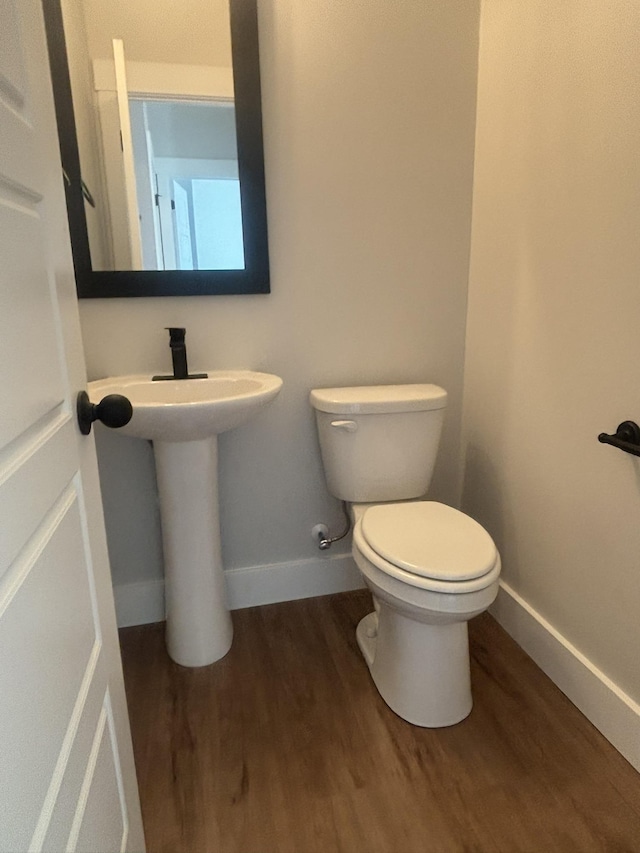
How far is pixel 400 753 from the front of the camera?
4.43 ft

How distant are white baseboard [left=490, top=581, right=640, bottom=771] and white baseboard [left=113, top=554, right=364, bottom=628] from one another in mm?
564

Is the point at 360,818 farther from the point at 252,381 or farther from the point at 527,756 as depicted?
the point at 252,381

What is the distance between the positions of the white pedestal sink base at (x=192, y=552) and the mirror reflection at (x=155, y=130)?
1.88 ft

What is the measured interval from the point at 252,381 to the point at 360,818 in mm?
1117

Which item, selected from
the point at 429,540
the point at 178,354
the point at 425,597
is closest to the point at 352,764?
the point at 425,597

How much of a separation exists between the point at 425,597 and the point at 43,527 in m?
0.90

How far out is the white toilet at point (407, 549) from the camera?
128 centimetres

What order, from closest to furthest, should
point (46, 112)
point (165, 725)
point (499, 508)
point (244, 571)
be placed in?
point (46, 112)
point (165, 725)
point (499, 508)
point (244, 571)

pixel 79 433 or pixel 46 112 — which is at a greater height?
pixel 46 112

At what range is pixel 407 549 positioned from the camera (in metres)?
1.35

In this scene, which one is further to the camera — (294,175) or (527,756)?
(294,175)

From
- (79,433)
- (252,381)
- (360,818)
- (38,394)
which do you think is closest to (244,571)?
(252,381)

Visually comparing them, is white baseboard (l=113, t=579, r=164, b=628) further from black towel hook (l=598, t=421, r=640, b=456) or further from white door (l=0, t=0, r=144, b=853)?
black towel hook (l=598, t=421, r=640, b=456)

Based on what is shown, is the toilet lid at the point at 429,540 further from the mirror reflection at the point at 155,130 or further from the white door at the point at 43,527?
the mirror reflection at the point at 155,130
